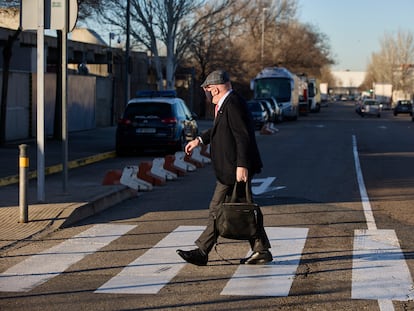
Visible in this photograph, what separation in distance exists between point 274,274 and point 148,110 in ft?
49.2

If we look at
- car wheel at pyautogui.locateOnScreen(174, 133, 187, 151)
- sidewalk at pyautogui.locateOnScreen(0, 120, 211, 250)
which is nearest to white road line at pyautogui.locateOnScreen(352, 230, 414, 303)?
sidewalk at pyautogui.locateOnScreen(0, 120, 211, 250)

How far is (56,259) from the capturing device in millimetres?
8242

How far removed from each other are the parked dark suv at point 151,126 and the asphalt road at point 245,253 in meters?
7.00

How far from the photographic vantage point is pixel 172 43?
4225 cm

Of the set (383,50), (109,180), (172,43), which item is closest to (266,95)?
(172,43)

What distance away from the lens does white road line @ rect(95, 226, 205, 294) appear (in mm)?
6973

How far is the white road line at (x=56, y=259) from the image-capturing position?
7.21 m

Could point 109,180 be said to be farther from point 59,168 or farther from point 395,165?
point 395,165

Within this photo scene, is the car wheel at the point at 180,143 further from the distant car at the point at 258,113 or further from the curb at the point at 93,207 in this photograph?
the distant car at the point at 258,113

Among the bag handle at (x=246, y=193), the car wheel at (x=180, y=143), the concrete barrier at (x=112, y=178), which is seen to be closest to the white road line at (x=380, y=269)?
the bag handle at (x=246, y=193)

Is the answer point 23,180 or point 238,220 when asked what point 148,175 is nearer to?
point 23,180

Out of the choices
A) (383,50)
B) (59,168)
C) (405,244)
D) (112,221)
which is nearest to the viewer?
(405,244)

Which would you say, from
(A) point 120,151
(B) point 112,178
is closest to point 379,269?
(B) point 112,178

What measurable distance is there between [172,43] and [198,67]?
41.0ft
